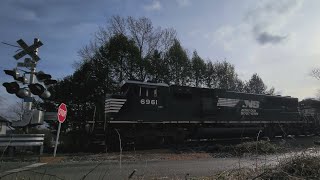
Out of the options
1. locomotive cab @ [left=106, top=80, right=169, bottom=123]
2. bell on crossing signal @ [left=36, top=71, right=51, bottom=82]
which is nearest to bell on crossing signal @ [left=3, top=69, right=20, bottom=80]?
bell on crossing signal @ [left=36, top=71, right=51, bottom=82]

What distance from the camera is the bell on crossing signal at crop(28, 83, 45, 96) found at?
1434 cm

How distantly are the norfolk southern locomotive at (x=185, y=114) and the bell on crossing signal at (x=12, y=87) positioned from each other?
6621 millimetres

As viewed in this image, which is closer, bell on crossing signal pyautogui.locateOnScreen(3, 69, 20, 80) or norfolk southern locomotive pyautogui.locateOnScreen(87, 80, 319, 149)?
bell on crossing signal pyautogui.locateOnScreen(3, 69, 20, 80)

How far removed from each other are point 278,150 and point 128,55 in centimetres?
2543

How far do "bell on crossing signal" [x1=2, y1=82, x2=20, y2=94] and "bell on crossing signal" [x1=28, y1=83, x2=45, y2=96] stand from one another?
609 millimetres

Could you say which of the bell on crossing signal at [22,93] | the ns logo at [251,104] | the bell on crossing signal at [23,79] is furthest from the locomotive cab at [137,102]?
the ns logo at [251,104]

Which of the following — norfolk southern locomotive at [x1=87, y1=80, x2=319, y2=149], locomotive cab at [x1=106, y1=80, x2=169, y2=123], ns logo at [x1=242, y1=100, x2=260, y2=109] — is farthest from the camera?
ns logo at [x1=242, y1=100, x2=260, y2=109]

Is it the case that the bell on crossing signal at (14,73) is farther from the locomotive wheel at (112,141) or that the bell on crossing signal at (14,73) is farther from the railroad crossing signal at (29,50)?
the locomotive wheel at (112,141)

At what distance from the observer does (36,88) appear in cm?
1436

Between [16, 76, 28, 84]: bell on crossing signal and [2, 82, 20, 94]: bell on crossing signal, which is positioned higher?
[16, 76, 28, 84]: bell on crossing signal

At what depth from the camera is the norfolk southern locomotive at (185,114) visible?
20.2 metres

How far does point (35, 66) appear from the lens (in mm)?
15242

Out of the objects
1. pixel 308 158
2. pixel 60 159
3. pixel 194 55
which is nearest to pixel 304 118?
pixel 194 55

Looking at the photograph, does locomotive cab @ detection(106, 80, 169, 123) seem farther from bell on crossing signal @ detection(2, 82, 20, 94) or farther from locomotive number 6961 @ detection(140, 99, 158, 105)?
bell on crossing signal @ detection(2, 82, 20, 94)
